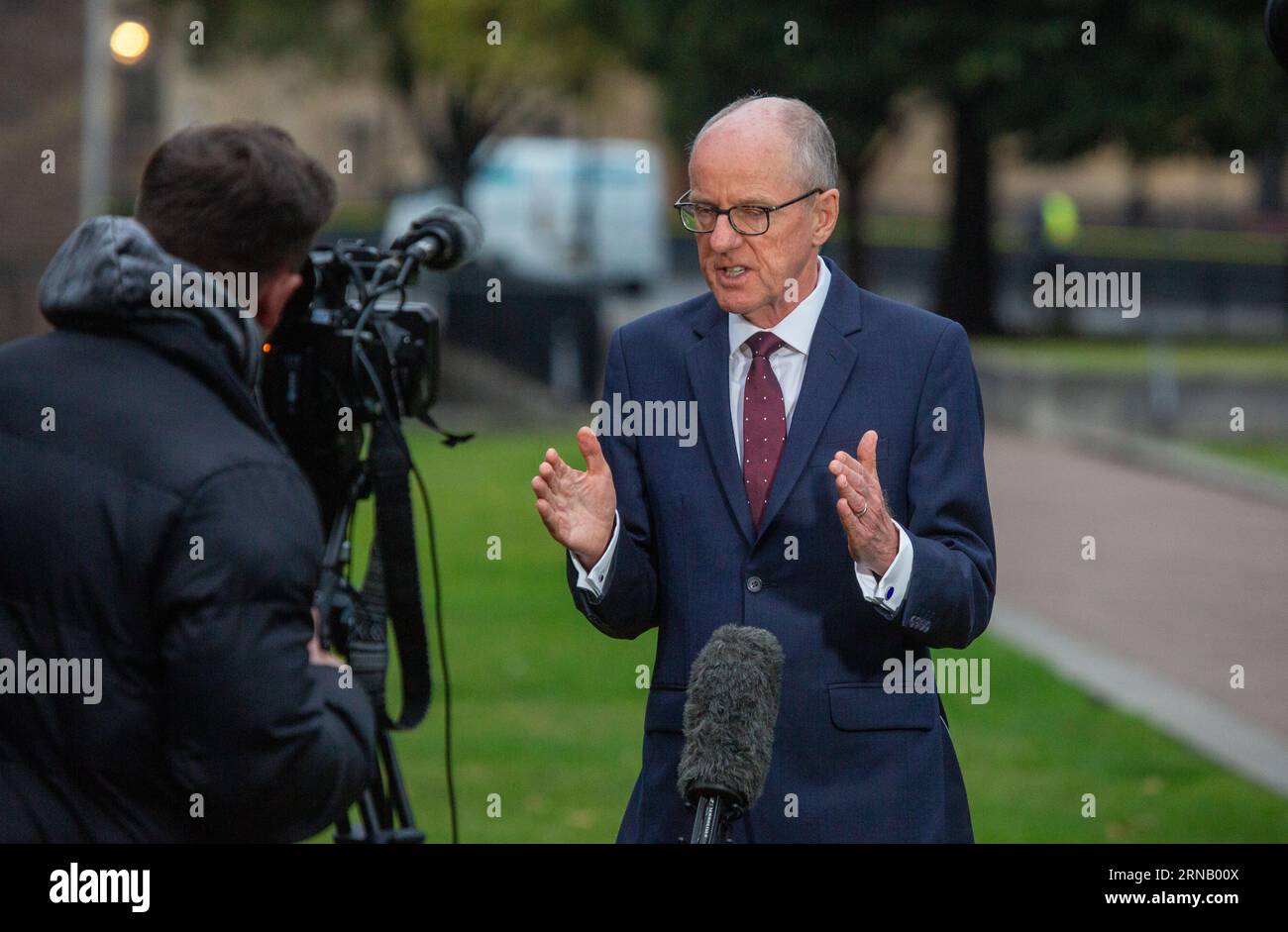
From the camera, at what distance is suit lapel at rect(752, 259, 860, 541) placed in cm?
332

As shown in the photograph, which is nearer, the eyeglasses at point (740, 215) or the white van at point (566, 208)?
the eyeglasses at point (740, 215)

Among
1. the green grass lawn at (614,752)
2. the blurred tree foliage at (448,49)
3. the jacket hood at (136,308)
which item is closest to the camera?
the jacket hood at (136,308)

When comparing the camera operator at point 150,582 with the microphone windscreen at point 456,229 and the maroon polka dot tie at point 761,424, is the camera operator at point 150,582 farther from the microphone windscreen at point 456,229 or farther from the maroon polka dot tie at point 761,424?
the microphone windscreen at point 456,229

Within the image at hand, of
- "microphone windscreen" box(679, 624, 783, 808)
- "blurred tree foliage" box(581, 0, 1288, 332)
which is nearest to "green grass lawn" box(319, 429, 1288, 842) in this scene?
"microphone windscreen" box(679, 624, 783, 808)

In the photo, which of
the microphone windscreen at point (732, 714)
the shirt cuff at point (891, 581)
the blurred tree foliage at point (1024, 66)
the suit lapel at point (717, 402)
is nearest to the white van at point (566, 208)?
the blurred tree foliage at point (1024, 66)

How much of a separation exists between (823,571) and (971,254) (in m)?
27.2

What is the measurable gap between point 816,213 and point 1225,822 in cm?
484

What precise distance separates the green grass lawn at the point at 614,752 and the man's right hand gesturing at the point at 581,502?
4105 mm

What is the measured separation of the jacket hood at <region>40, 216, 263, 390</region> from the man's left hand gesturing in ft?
2.95

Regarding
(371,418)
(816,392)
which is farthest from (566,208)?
(816,392)

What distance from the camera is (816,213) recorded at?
3398 millimetres

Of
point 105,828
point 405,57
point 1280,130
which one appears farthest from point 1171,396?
point 405,57

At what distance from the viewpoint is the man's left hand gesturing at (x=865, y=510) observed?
3002mm

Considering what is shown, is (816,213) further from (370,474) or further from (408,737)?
(408,737)
